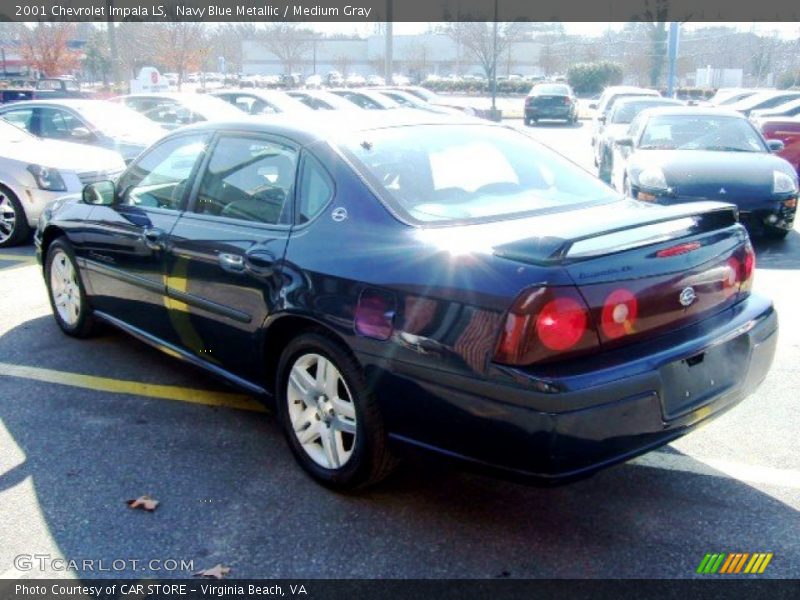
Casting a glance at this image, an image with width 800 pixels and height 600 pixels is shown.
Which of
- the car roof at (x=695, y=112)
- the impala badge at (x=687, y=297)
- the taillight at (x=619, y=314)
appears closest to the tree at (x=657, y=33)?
the car roof at (x=695, y=112)

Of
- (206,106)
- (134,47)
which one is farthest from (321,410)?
(134,47)

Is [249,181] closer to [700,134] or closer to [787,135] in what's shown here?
[700,134]

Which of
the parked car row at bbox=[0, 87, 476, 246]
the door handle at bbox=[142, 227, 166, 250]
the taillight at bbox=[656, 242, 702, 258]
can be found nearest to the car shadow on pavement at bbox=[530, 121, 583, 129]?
the parked car row at bbox=[0, 87, 476, 246]

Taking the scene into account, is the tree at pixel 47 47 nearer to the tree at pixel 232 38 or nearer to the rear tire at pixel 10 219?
the tree at pixel 232 38

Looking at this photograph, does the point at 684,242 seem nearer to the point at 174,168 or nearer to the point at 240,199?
the point at 240,199

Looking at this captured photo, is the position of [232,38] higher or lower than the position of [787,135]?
higher

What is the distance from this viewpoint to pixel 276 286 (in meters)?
3.47

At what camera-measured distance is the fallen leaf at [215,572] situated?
2890 mm

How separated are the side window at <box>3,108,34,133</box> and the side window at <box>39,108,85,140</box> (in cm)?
16

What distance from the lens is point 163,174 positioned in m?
4.59

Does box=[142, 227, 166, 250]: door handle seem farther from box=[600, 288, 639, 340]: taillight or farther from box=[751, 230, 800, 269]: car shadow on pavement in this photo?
box=[751, 230, 800, 269]: car shadow on pavement

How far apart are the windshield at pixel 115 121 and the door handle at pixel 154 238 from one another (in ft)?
24.5

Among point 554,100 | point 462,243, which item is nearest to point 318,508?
point 462,243

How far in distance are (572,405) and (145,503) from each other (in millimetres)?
1884
